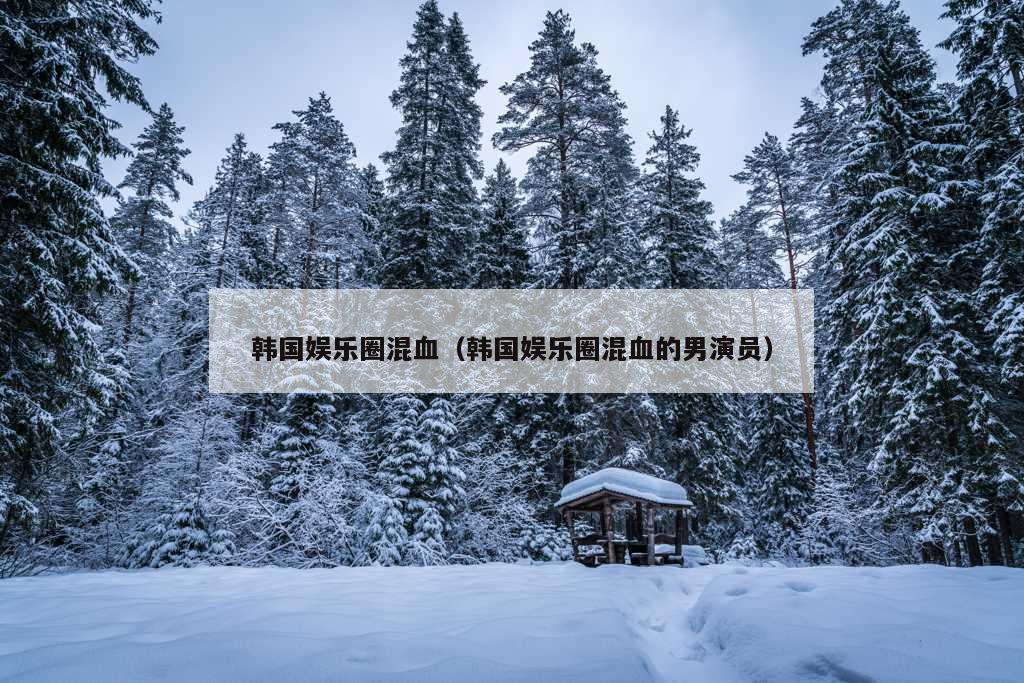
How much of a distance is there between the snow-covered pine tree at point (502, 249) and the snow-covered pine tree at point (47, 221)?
41.1 feet

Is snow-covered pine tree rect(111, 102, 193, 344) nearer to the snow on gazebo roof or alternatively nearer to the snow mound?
the snow on gazebo roof

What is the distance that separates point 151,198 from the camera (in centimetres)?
2169

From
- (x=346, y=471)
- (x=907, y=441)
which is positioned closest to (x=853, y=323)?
(x=907, y=441)

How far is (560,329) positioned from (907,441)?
34.4 ft

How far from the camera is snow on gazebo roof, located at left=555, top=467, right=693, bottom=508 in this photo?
11.3 metres

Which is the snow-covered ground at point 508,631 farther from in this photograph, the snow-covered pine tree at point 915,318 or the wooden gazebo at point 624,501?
the snow-covered pine tree at point 915,318

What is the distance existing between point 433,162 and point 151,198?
514 inches

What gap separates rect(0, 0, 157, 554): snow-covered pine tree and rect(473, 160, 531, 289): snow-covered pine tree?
41.1 feet

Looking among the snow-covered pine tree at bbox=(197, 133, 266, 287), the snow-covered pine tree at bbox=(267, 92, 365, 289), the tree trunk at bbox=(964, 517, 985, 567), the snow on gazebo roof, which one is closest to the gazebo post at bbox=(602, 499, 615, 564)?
the snow on gazebo roof

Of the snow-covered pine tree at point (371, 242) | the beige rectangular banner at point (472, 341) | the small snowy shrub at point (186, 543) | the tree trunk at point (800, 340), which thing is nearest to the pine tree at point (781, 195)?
the tree trunk at point (800, 340)

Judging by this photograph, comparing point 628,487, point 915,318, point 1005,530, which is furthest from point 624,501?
point 1005,530

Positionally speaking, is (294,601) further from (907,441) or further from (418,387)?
(907,441)

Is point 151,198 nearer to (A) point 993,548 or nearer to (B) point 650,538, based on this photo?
(B) point 650,538

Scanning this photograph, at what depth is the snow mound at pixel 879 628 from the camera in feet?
9.22
